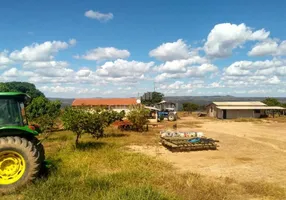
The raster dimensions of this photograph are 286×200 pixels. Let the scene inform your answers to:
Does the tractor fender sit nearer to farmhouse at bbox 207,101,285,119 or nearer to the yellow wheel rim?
the yellow wheel rim

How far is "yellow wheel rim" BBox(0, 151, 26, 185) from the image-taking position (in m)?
8.14

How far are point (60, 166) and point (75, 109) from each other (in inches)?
282

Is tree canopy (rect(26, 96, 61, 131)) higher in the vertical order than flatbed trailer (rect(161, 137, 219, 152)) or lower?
higher

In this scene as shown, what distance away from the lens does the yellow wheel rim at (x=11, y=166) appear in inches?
320

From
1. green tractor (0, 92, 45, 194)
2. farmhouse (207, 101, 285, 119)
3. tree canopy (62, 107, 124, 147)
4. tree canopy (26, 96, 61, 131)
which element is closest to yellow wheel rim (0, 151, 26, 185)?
green tractor (0, 92, 45, 194)

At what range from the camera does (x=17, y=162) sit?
823 centimetres

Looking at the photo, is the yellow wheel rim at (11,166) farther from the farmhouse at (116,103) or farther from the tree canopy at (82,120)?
the farmhouse at (116,103)

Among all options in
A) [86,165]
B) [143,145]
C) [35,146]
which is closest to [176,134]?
[143,145]

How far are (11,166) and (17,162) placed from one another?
0.24m

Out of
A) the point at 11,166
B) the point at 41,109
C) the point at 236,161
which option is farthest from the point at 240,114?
the point at 11,166

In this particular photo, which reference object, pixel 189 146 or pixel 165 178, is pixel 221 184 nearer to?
pixel 165 178

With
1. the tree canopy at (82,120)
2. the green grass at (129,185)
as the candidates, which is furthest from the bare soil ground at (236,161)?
the tree canopy at (82,120)

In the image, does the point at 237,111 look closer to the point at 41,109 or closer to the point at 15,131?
the point at 41,109

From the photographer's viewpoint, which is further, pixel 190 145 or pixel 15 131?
pixel 190 145
